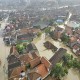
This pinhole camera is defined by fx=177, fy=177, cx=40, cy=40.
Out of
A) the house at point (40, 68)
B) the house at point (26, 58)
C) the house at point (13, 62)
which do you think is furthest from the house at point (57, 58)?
the house at point (13, 62)

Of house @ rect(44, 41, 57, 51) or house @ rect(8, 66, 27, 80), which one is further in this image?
house @ rect(44, 41, 57, 51)

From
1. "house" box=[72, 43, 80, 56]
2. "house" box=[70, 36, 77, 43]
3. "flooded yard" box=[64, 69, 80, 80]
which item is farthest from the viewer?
"house" box=[70, 36, 77, 43]

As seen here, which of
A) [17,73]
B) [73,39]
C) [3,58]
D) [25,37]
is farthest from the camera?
[25,37]

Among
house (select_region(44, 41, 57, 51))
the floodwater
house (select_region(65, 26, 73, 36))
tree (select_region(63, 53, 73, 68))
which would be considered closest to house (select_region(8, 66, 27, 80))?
the floodwater

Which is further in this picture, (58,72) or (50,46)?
(50,46)

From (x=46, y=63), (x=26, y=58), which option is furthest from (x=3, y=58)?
(x=46, y=63)

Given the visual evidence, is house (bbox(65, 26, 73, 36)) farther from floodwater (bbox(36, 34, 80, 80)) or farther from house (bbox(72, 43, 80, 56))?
house (bbox(72, 43, 80, 56))

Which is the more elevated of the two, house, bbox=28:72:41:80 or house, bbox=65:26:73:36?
house, bbox=28:72:41:80

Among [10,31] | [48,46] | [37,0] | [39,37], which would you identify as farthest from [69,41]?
[37,0]

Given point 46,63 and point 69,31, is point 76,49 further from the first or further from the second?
point 69,31
